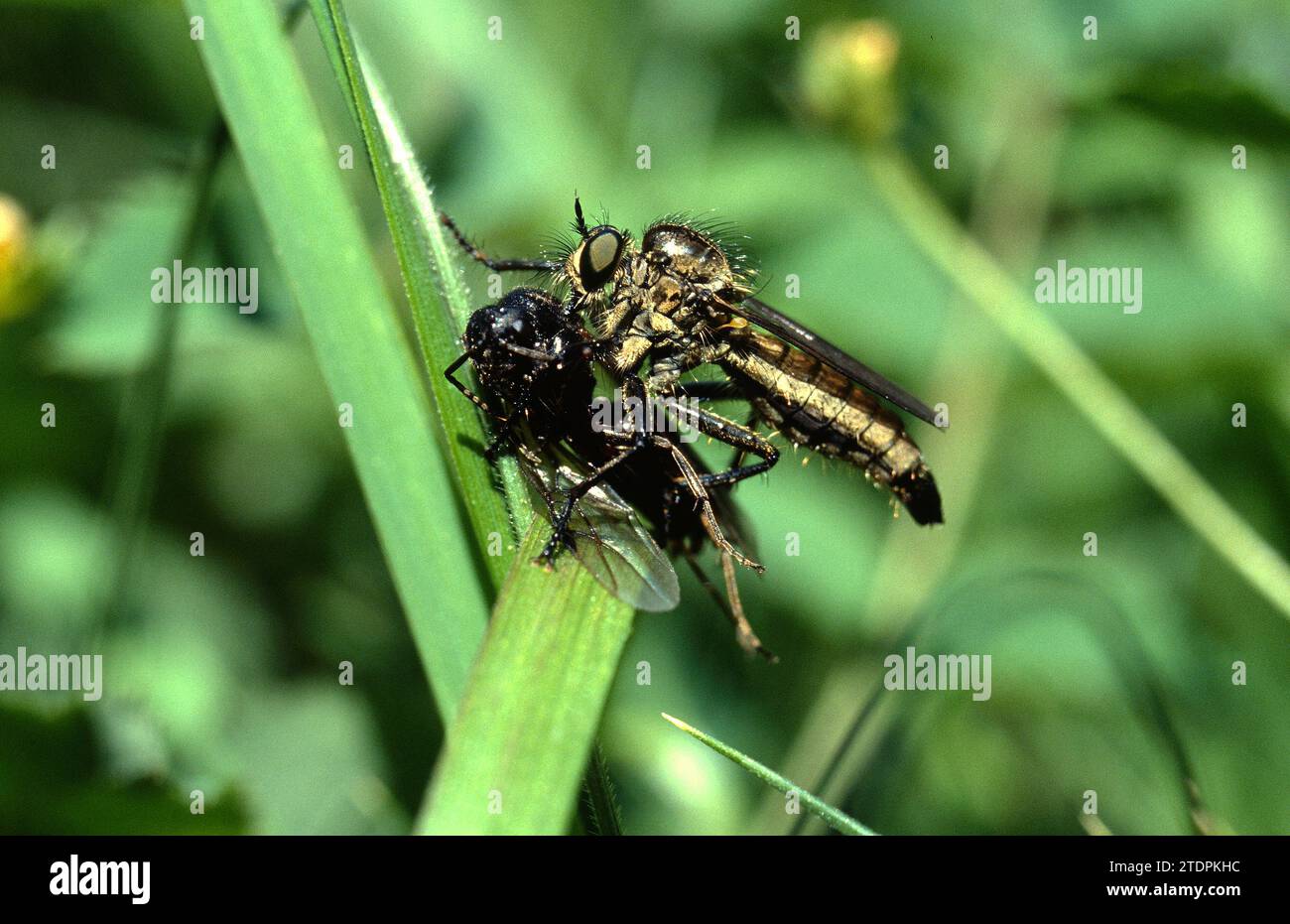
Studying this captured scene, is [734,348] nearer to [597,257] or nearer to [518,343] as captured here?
[597,257]

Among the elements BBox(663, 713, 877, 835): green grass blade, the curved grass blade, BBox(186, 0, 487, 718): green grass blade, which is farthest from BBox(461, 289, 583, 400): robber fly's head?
BBox(663, 713, 877, 835): green grass blade

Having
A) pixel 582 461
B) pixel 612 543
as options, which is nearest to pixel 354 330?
pixel 612 543

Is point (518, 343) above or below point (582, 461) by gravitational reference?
above

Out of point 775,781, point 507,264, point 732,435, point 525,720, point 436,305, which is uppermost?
point 507,264
